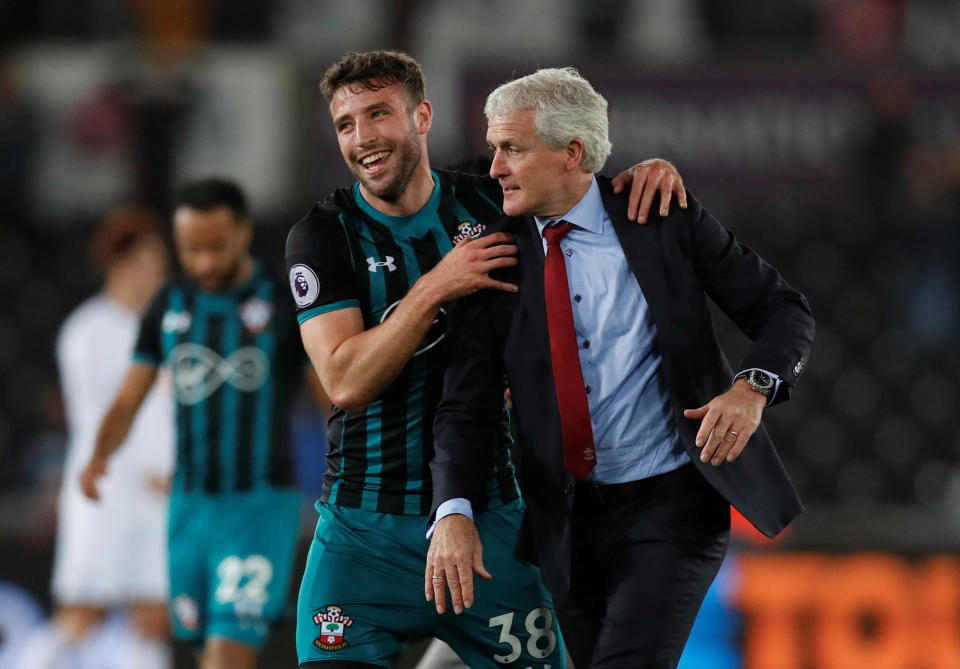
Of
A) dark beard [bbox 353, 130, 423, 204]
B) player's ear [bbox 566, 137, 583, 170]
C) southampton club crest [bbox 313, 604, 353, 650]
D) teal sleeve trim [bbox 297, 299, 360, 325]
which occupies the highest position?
player's ear [bbox 566, 137, 583, 170]

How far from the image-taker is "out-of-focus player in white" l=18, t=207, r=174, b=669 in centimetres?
631

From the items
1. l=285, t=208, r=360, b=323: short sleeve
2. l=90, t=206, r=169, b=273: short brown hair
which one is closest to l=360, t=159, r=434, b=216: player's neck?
l=285, t=208, r=360, b=323: short sleeve

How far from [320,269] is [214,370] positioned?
1783mm

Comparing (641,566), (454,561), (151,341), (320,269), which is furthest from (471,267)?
(151,341)

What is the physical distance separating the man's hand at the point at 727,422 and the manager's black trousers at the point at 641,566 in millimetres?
248

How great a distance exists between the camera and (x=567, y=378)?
10.3 feet

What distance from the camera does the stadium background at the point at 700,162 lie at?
326 inches

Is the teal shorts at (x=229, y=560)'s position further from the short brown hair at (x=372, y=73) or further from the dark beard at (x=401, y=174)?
the short brown hair at (x=372, y=73)

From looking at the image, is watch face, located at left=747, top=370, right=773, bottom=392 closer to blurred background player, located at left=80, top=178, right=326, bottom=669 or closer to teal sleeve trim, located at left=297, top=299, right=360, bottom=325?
teal sleeve trim, located at left=297, top=299, right=360, bottom=325

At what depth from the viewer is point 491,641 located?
11.2 feet

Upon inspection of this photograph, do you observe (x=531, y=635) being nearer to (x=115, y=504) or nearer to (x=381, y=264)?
(x=381, y=264)

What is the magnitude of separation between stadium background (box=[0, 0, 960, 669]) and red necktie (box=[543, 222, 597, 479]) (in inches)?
192

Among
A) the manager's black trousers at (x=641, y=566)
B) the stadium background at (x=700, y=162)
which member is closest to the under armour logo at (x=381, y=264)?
the manager's black trousers at (x=641, y=566)

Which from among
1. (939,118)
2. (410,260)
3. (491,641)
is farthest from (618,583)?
(939,118)
